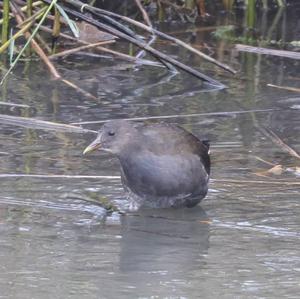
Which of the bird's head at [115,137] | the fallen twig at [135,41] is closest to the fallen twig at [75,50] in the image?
the fallen twig at [135,41]

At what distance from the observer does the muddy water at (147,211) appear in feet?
12.6

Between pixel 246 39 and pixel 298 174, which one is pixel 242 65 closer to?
pixel 246 39

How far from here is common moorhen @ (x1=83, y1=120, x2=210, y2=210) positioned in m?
4.89

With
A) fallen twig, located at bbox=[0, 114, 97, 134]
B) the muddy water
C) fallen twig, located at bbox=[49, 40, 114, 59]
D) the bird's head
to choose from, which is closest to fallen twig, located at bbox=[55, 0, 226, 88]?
the muddy water

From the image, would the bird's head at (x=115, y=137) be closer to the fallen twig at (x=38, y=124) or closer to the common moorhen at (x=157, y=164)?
the common moorhen at (x=157, y=164)

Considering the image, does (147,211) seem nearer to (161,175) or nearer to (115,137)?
(161,175)

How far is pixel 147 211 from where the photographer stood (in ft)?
16.2

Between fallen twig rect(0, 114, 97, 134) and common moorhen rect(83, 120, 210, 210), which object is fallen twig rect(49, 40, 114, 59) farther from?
common moorhen rect(83, 120, 210, 210)

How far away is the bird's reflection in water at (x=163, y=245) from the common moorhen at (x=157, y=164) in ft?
0.27

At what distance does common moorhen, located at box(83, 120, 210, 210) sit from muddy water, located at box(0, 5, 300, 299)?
86mm

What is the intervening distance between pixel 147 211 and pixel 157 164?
225mm

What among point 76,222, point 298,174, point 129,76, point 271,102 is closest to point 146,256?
point 76,222

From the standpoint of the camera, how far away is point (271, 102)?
22.7ft

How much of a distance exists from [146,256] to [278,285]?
61 cm
